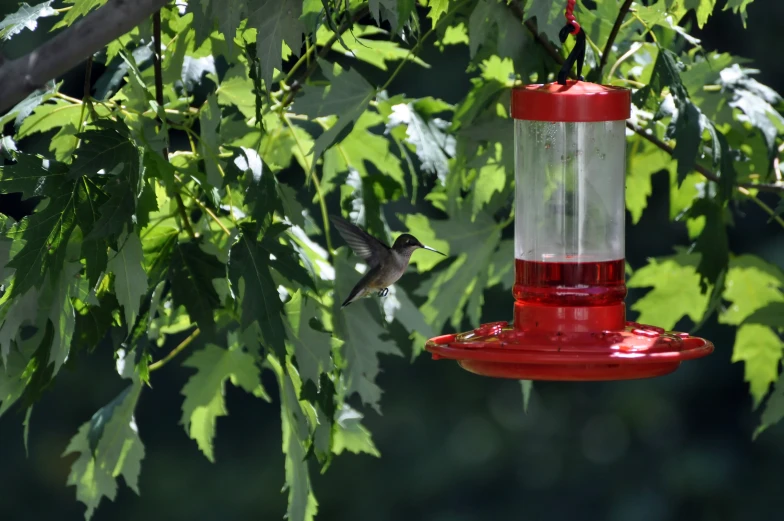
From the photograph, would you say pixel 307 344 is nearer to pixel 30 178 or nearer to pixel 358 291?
pixel 358 291

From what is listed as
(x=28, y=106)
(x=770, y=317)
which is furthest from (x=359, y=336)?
(x=770, y=317)

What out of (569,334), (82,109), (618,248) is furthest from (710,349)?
(82,109)

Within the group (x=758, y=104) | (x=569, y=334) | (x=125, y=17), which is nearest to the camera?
(x=125, y=17)

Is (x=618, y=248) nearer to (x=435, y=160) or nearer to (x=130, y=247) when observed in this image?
(x=435, y=160)

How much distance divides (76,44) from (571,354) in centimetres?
79

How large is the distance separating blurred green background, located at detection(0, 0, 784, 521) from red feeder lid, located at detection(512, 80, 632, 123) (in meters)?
5.87

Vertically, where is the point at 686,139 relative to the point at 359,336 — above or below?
above

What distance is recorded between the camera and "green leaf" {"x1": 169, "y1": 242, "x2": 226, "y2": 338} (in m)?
2.07

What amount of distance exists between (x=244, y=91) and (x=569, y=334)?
78cm

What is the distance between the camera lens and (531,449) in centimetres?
850

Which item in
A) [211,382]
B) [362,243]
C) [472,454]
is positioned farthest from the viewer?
[472,454]

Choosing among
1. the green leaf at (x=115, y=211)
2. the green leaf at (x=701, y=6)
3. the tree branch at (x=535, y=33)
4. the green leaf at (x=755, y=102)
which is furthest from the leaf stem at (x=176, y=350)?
the green leaf at (x=755, y=102)

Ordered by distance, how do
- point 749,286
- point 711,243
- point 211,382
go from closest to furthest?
point 711,243
point 211,382
point 749,286

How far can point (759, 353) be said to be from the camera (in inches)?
114
